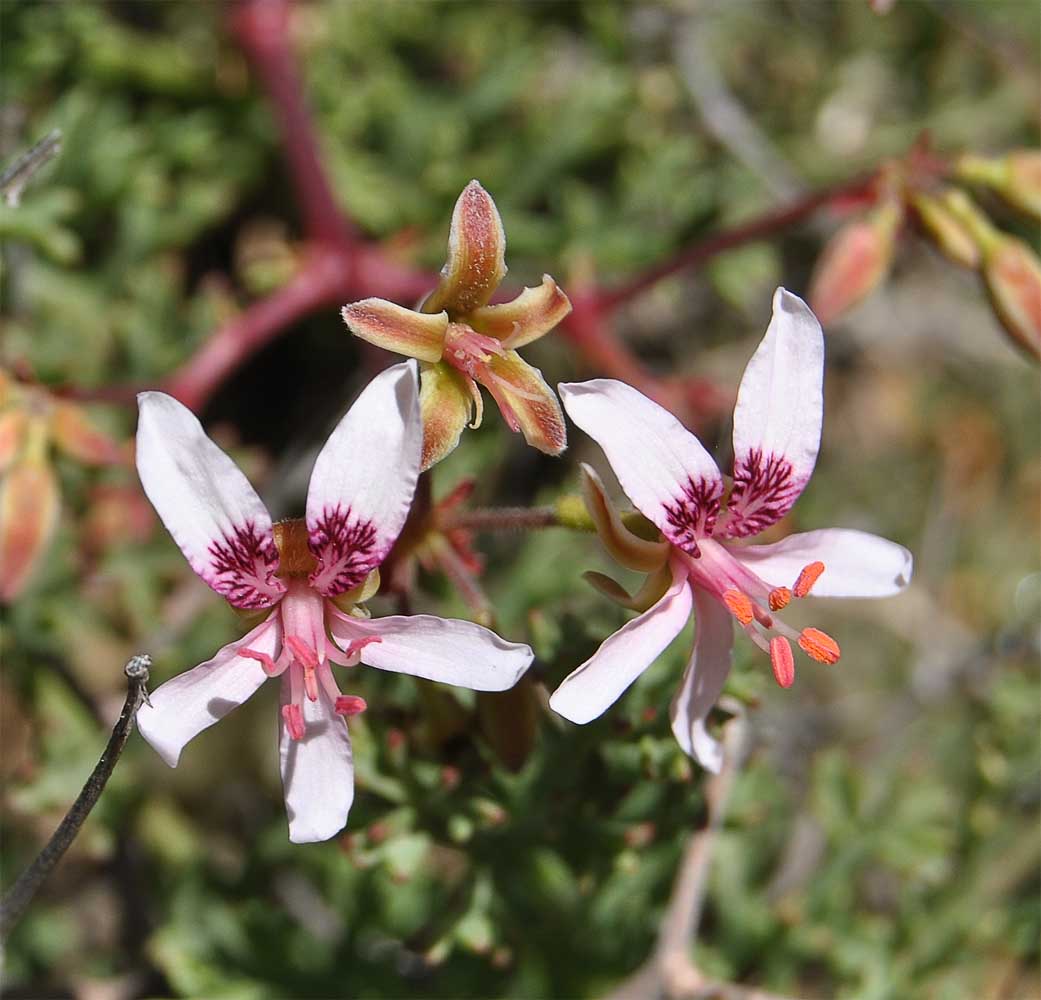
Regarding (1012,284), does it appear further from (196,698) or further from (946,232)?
(196,698)

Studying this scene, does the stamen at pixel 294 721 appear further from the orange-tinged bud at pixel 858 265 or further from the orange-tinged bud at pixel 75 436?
the orange-tinged bud at pixel 858 265

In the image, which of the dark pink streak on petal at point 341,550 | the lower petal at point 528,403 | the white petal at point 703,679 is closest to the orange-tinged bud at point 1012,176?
the white petal at point 703,679

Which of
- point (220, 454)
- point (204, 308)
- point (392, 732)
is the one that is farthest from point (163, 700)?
point (204, 308)

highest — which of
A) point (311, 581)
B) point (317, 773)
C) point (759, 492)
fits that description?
point (311, 581)

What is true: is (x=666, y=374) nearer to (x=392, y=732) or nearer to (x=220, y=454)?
(x=392, y=732)

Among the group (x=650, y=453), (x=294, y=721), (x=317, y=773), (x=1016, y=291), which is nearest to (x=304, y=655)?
(x=294, y=721)

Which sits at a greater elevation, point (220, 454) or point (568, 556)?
point (220, 454)
